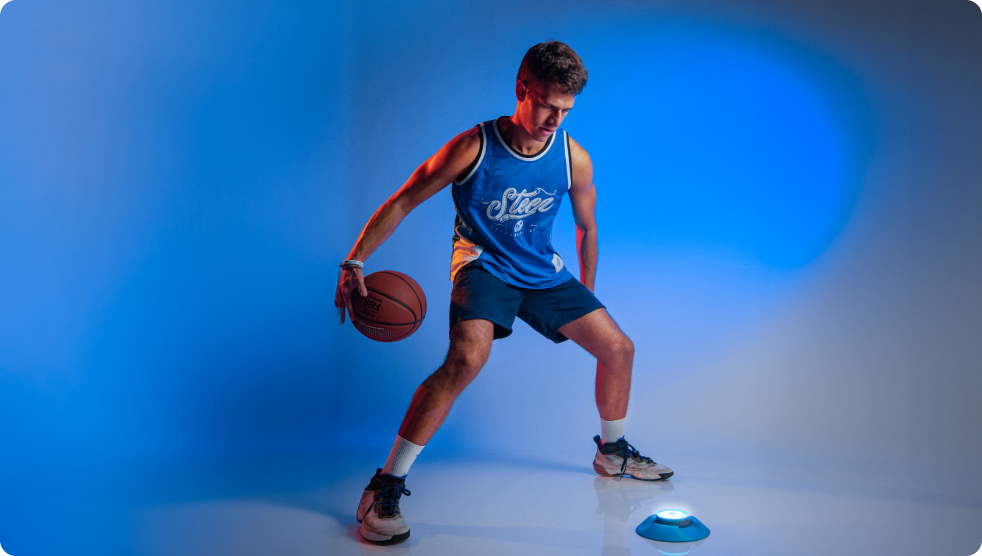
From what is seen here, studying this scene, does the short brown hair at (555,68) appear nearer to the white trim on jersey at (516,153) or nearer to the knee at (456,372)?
the white trim on jersey at (516,153)

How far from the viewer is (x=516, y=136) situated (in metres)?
2.82

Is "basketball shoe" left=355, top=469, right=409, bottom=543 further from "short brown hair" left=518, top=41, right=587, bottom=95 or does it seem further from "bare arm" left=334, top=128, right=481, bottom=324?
"short brown hair" left=518, top=41, right=587, bottom=95

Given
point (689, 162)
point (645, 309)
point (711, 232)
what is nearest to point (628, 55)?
point (689, 162)

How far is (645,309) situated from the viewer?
13.6 feet

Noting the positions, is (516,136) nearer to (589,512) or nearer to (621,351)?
(621,351)

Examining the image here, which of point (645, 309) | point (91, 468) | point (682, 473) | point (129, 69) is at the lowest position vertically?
point (91, 468)

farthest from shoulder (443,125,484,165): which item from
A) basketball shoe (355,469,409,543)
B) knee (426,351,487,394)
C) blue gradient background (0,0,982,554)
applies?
blue gradient background (0,0,982,554)

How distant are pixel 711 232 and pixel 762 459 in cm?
128

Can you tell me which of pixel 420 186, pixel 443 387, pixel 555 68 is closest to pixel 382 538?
pixel 443 387

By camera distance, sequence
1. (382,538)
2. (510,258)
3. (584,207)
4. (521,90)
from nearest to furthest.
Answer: (382,538)
(521,90)
(510,258)
(584,207)

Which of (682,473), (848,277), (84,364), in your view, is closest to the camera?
(682,473)

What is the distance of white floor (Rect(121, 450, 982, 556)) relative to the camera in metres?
2.40

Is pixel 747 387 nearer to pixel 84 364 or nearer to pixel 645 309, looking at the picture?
pixel 645 309

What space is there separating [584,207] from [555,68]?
749 mm
